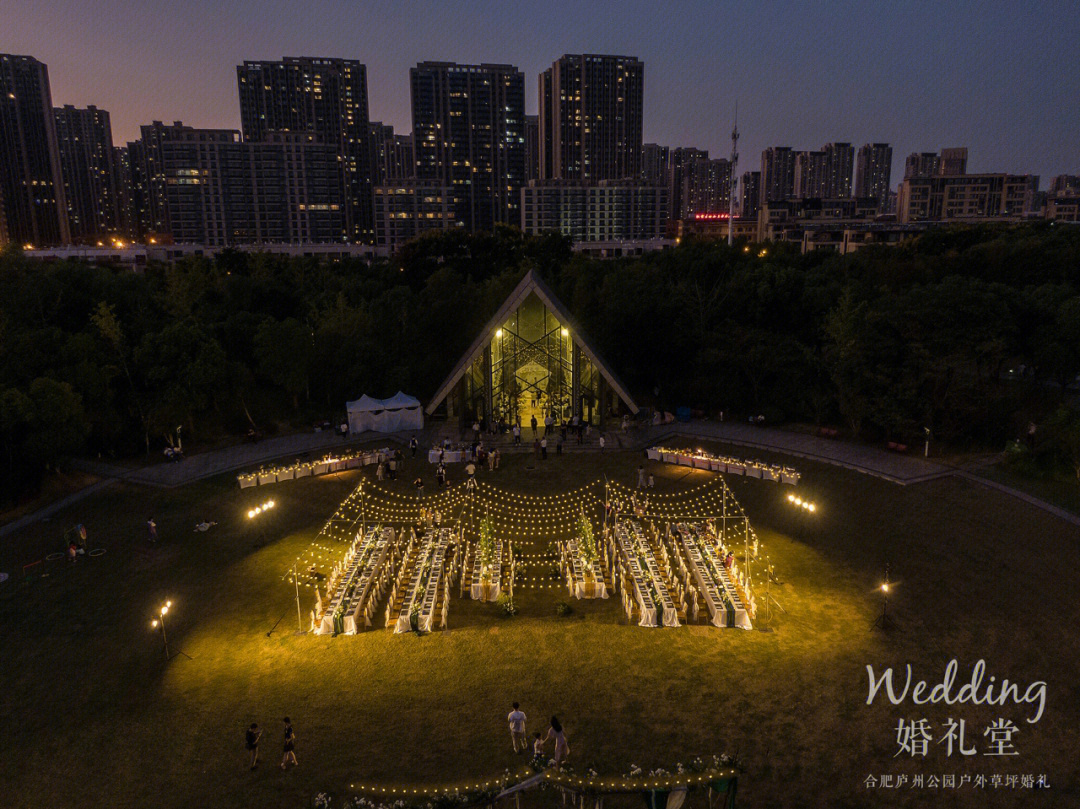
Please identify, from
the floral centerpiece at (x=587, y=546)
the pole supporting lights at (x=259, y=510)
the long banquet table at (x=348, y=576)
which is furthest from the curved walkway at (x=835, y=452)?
the pole supporting lights at (x=259, y=510)

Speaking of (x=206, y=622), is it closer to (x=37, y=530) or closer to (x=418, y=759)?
(x=418, y=759)

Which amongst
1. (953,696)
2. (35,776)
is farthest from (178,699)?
(953,696)

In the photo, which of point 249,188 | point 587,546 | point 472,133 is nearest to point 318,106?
point 472,133

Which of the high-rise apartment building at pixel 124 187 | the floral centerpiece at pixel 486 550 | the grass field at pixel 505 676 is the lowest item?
the grass field at pixel 505 676

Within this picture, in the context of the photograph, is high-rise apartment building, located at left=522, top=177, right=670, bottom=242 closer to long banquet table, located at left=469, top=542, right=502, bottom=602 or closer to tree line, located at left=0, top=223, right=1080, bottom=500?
tree line, located at left=0, top=223, right=1080, bottom=500

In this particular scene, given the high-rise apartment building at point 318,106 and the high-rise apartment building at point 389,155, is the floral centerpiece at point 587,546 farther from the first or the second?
the high-rise apartment building at point 389,155

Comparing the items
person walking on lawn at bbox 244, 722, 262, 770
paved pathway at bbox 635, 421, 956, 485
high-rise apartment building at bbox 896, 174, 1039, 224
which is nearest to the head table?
person walking on lawn at bbox 244, 722, 262, 770
